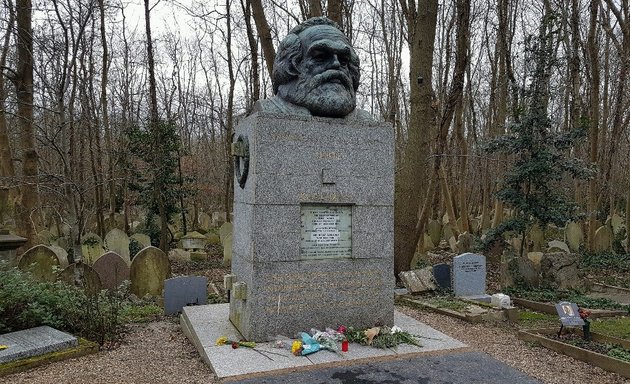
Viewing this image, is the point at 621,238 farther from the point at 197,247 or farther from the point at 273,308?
the point at 273,308

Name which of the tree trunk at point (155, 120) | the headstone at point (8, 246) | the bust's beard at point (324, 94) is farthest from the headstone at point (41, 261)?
the bust's beard at point (324, 94)

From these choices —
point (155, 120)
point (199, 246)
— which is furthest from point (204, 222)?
point (155, 120)

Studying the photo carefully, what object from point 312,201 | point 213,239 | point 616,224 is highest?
point 312,201

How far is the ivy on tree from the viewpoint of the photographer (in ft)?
34.3

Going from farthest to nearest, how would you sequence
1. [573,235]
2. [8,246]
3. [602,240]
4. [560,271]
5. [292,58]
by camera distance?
[573,235] → [602,240] → [560,271] → [8,246] → [292,58]

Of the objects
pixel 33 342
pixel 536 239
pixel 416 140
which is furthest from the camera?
pixel 536 239

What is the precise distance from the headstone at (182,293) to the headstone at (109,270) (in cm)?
154

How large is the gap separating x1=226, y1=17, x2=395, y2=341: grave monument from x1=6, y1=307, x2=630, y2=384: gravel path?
795 millimetres

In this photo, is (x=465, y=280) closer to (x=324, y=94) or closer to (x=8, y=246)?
(x=324, y=94)

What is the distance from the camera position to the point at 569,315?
6117 mm

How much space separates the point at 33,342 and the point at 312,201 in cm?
335

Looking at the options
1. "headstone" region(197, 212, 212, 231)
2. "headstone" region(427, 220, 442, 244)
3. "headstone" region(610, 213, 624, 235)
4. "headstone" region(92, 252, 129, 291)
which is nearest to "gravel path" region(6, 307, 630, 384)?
"headstone" region(92, 252, 129, 291)

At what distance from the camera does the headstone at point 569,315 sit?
19.8ft

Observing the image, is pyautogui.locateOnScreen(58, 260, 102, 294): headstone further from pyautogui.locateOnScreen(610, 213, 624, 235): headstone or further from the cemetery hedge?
pyautogui.locateOnScreen(610, 213, 624, 235): headstone
